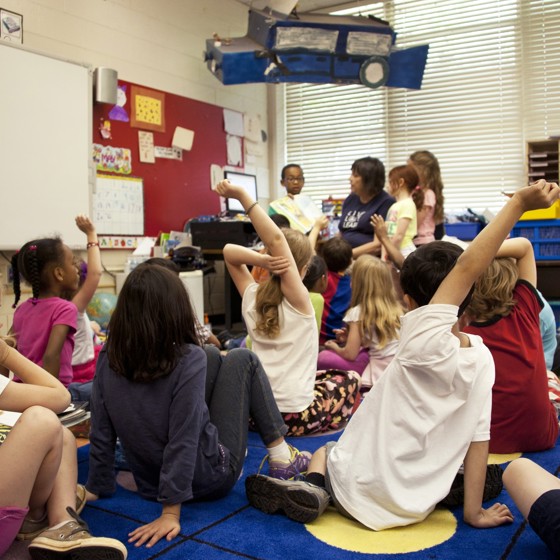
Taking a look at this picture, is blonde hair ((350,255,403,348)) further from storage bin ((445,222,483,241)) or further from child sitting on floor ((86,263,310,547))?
storage bin ((445,222,483,241))

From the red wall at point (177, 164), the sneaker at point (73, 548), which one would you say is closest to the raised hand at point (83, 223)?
the sneaker at point (73, 548)

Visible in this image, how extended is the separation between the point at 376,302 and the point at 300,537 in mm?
1249

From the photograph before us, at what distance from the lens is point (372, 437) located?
4.29 feet

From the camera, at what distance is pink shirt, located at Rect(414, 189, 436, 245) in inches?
141

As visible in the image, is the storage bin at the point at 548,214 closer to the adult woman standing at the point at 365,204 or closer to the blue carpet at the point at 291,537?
the adult woman standing at the point at 365,204

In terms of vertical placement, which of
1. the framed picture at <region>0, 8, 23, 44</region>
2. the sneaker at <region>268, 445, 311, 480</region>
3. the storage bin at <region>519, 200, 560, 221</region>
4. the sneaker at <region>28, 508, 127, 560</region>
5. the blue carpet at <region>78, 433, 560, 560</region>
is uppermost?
the framed picture at <region>0, 8, 23, 44</region>

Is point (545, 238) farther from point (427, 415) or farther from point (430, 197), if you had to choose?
point (427, 415)

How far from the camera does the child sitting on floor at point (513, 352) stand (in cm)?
179

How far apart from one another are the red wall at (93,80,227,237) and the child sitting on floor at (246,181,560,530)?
11.2 feet

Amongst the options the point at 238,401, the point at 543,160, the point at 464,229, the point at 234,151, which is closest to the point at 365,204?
the point at 464,229

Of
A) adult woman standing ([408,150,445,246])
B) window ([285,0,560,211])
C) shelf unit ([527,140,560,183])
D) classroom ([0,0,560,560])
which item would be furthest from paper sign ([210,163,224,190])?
shelf unit ([527,140,560,183])

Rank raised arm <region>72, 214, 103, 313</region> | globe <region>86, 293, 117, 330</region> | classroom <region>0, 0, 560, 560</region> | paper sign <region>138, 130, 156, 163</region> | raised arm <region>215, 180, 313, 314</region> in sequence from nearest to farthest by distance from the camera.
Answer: raised arm <region>215, 180, 313, 314</region>
raised arm <region>72, 214, 103, 313</region>
classroom <region>0, 0, 560, 560</region>
globe <region>86, 293, 117, 330</region>
paper sign <region>138, 130, 156, 163</region>

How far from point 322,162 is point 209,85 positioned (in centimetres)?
131

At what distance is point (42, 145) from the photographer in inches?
146
